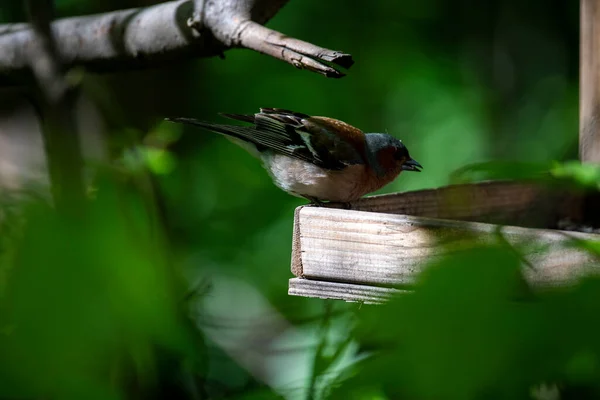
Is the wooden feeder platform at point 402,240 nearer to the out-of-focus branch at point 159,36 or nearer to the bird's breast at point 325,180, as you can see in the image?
the bird's breast at point 325,180

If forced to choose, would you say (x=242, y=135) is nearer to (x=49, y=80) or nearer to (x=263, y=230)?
(x=49, y=80)

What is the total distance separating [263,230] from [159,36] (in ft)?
9.49

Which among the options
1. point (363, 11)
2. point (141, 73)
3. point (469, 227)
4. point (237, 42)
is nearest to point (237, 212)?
point (141, 73)

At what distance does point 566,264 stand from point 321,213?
0.71 m

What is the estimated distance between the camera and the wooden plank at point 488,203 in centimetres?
304

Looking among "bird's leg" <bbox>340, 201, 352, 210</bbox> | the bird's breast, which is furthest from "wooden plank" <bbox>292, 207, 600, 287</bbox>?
the bird's breast

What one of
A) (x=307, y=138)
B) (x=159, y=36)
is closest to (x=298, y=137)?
(x=307, y=138)

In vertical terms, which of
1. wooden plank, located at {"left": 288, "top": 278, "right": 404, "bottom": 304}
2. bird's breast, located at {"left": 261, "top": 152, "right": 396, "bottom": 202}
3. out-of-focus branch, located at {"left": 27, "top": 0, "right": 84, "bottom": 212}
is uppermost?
out-of-focus branch, located at {"left": 27, "top": 0, "right": 84, "bottom": 212}

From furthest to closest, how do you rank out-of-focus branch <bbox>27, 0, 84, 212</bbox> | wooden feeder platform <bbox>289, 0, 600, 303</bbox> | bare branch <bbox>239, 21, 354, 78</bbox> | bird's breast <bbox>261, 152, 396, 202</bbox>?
bird's breast <bbox>261, 152, 396, 202</bbox>
out-of-focus branch <bbox>27, 0, 84, 212</bbox>
bare branch <bbox>239, 21, 354, 78</bbox>
wooden feeder platform <bbox>289, 0, 600, 303</bbox>

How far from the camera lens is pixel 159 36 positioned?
10.4 feet

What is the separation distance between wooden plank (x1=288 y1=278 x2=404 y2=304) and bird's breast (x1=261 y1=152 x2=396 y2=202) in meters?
1.03

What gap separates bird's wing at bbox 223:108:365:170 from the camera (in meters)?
3.41

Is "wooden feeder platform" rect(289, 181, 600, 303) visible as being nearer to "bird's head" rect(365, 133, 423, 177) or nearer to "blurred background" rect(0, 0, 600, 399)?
"blurred background" rect(0, 0, 600, 399)

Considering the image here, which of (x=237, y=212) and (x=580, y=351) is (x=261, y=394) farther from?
(x=237, y=212)
